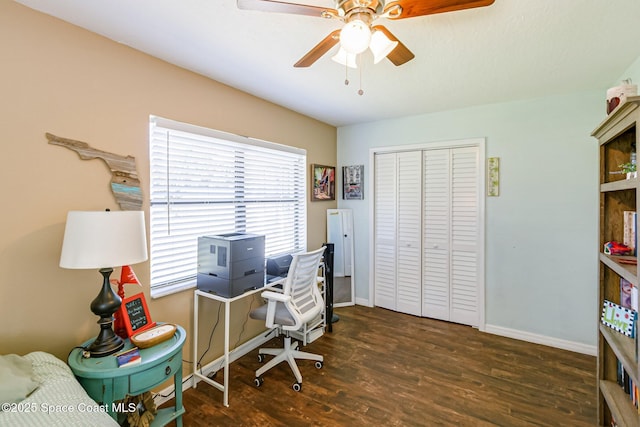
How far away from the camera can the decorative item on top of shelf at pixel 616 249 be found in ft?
5.48

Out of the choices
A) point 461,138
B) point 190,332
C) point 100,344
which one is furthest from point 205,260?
point 461,138

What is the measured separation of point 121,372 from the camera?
142 centimetres

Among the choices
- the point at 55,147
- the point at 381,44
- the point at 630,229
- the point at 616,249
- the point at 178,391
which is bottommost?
the point at 178,391

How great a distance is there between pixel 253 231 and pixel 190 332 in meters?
1.03

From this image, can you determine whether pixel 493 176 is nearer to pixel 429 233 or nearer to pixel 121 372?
pixel 429 233

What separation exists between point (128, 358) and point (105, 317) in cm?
25

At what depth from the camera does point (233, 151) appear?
8.69 feet

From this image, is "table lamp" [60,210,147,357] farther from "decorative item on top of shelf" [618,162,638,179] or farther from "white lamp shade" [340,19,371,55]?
"decorative item on top of shelf" [618,162,638,179]

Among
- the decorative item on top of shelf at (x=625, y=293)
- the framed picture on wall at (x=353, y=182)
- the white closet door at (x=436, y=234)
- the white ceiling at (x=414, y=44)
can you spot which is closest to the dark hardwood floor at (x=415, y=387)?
the white closet door at (x=436, y=234)

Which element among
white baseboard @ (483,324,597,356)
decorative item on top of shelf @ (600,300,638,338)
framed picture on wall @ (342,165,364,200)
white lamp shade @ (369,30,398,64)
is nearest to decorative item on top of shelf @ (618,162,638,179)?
decorative item on top of shelf @ (600,300,638,338)

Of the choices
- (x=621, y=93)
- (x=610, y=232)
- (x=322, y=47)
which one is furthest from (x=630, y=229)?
(x=322, y=47)

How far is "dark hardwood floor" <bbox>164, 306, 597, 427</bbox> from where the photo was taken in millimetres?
1942

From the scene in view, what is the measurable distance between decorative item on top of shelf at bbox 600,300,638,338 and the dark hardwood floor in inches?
28.3

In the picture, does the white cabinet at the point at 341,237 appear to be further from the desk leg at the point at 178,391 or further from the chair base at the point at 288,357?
the desk leg at the point at 178,391
